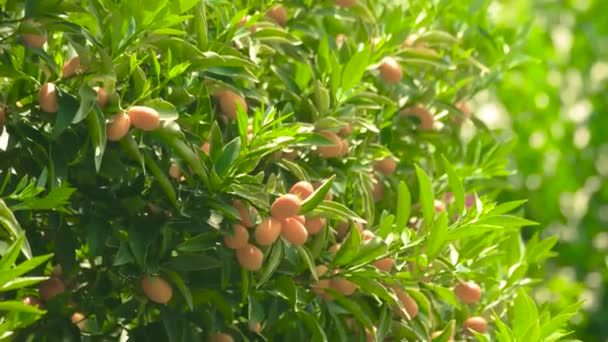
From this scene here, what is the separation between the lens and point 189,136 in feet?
5.32

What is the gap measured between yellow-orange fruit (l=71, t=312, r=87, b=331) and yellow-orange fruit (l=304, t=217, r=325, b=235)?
0.31 metres

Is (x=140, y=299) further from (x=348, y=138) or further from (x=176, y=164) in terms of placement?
(x=348, y=138)

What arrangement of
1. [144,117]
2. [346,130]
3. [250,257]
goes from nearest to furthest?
[144,117], [250,257], [346,130]

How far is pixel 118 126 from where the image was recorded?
1491mm

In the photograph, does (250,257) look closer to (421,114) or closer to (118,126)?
(118,126)

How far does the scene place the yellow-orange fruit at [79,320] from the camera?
167 centimetres

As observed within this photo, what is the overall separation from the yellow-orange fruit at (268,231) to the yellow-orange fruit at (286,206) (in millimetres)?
11

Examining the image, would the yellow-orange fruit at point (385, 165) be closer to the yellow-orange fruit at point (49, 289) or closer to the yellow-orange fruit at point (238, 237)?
the yellow-orange fruit at point (238, 237)

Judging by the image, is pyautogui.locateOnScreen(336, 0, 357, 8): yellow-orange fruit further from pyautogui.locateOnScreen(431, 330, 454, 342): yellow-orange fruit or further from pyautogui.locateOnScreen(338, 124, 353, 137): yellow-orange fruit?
pyautogui.locateOnScreen(431, 330, 454, 342): yellow-orange fruit

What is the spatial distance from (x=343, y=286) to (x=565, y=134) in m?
2.94

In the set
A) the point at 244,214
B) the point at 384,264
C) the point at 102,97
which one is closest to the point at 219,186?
the point at 244,214

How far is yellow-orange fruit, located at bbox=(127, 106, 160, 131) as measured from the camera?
1488mm

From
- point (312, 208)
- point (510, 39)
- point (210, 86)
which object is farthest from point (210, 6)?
point (510, 39)

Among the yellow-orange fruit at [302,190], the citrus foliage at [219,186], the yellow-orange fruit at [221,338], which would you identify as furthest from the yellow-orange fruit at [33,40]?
the yellow-orange fruit at [221,338]
